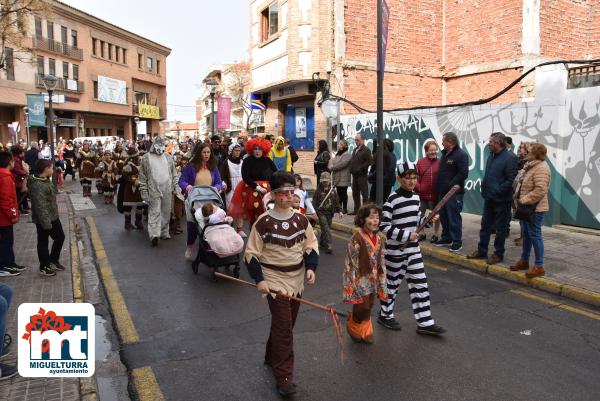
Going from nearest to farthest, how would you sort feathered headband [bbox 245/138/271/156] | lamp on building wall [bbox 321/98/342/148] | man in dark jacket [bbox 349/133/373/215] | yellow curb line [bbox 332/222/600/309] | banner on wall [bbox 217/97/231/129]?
yellow curb line [bbox 332/222/600/309] → feathered headband [bbox 245/138/271/156] → man in dark jacket [bbox 349/133/373/215] → lamp on building wall [bbox 321/98/342/148] → banner on wall [bbox 217/97/231/129]

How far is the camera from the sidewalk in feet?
20.7

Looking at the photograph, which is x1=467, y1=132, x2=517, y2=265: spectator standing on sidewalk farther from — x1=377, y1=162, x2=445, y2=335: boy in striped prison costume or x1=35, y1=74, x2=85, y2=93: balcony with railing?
x1=35, y1=74, x2=85, y2=93: balcony with railing

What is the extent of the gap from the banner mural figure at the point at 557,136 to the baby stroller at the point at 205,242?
662 cm

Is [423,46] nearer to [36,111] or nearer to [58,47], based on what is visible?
[36,111]

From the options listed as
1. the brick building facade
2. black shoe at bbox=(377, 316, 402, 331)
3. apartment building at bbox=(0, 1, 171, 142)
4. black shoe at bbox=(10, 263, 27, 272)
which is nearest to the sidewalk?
black shoe at bbox=(377, 316, 402, 331)

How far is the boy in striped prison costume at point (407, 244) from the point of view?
486cm

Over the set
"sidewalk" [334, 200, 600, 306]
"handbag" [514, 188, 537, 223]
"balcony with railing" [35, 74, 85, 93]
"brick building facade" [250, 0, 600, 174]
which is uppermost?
"balcony with railing" [35, 74, 85, 93]

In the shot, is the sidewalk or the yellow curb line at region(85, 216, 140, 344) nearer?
the yellow curb line at region(85, 216, 140, 344)

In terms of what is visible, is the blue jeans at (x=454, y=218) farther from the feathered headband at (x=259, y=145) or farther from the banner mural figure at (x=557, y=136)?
the feathered headband at (x=259, y=145)

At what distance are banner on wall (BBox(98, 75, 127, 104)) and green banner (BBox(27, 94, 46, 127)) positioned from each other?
25.3 meters

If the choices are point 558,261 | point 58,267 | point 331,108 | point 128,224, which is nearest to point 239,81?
point 331,108

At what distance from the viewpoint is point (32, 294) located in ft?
19.2

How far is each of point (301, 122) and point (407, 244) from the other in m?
16.7

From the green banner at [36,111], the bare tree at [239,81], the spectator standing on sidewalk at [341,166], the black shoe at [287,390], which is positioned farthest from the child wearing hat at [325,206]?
the bare tree at [239,81]
